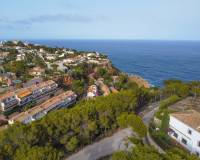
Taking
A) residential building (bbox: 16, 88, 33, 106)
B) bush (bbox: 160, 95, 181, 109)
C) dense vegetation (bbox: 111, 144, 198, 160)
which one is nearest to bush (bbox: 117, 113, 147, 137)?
dense vegetation (bbox: 111, 144, 198, 160)

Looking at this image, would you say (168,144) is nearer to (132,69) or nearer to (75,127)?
(75,127)

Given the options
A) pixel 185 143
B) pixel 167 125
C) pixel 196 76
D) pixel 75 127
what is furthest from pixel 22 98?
pixel 196 76

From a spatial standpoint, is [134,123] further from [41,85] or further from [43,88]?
[41,85]

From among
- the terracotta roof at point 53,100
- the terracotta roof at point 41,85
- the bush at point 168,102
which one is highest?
the bush at point 168,102

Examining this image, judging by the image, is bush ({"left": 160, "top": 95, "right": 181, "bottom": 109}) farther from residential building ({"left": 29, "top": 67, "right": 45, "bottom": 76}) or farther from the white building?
residential building ({"left": 29, "top": 67, "right": 45, "bottom": 76})

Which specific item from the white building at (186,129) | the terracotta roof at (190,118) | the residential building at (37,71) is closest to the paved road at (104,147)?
the white building at (186,129)

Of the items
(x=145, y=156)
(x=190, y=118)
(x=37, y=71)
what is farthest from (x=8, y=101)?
(x=145, y=156)

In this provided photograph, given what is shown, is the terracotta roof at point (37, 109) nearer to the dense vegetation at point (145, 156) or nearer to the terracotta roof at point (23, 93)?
the terracotta roof at point (23, 93)
